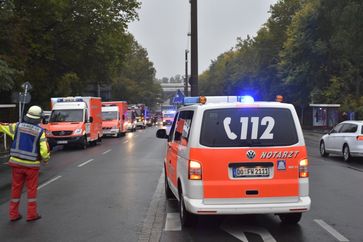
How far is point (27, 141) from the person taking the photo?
809 cm

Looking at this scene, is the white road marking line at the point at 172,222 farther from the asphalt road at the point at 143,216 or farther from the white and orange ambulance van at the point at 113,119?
the white and orange ambulance van at the point at 113,119

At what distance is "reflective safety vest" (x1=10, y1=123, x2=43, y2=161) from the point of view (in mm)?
8047

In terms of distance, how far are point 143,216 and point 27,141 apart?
2146 mm

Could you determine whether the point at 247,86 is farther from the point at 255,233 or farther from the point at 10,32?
the point at 255,233

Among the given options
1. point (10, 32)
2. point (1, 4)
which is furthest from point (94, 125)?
point (1, 4)

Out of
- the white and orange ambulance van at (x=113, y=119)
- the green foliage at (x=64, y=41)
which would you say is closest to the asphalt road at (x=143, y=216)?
the green foliage at (x=64, y=41)

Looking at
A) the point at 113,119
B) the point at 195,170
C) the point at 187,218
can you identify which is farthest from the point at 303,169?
the point at 113,119

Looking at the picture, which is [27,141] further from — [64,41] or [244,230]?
[64,41]

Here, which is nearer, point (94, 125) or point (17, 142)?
point (17, 142)

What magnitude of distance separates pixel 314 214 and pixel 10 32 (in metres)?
20.6

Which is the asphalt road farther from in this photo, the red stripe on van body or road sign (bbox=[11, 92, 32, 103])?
road sign (bbox=[11, 92, 32, 103])

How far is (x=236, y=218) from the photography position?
8.22 meters

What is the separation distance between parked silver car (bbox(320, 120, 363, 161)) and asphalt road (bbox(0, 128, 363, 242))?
399 centimetres

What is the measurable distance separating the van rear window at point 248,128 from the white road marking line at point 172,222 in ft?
Result: 4.39
